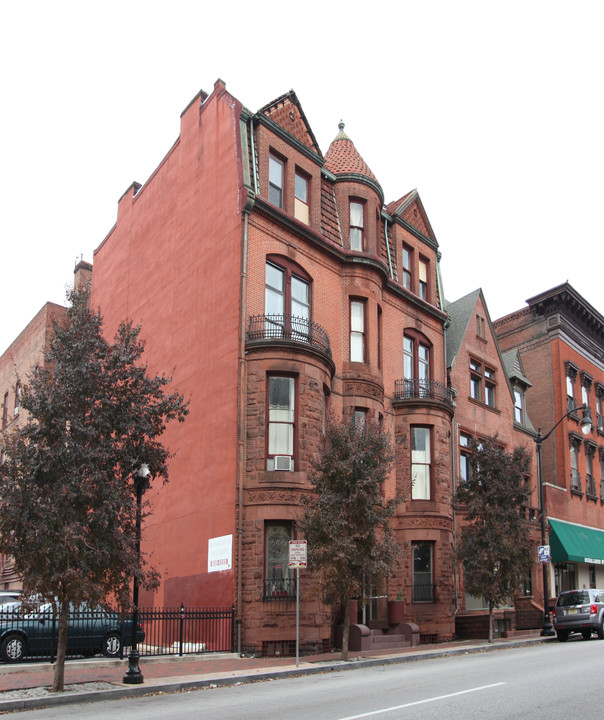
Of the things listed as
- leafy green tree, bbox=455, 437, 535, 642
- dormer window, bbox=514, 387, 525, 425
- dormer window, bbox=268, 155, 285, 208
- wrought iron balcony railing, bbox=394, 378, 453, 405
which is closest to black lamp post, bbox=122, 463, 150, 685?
dormer window, bbox=268, 155, 285, 208

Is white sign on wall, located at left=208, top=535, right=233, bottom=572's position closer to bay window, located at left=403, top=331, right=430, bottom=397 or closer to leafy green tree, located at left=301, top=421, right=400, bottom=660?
leafy green tree, located at left=301, top=421, right=400, bottom=660

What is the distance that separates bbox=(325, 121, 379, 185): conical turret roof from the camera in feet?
94.5

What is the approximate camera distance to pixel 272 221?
81.5 feet

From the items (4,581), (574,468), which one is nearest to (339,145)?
(574,468)

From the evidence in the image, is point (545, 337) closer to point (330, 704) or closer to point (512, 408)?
A: point (512, 408)

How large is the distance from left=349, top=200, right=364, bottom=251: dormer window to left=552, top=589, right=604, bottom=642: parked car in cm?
1421

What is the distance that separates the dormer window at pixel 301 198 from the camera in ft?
86.9

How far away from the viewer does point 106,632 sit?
19.4 metres

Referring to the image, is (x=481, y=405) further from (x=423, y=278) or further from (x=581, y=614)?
(x=581, y=614)

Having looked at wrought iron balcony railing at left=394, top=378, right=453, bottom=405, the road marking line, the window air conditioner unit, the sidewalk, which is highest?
wrought iron balcony railing at left=394, top=378, right=453, bottom=405

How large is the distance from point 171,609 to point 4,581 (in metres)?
19.4

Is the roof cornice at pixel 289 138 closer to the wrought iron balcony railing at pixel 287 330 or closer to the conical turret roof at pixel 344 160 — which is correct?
the conical turret roof at pixel 344 160

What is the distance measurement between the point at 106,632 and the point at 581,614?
15.6m

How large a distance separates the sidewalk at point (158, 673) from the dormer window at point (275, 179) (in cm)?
1434
